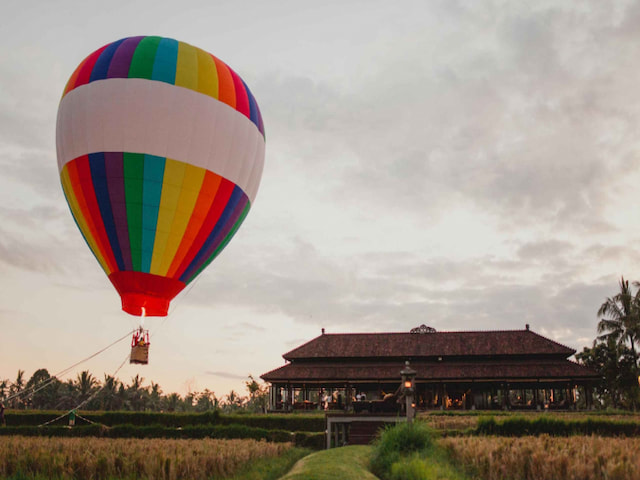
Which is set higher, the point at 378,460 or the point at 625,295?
the point at 625,295

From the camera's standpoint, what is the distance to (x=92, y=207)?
19984 millimetres

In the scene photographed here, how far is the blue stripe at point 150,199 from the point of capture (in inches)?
A: 771

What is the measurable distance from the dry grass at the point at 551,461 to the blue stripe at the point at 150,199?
1271 cm

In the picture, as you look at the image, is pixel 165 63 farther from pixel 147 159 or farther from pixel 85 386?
pixel 85 386

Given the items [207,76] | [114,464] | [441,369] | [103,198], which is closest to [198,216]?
[103,198]

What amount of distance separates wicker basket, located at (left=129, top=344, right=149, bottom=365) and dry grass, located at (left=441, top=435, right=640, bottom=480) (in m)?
12.2

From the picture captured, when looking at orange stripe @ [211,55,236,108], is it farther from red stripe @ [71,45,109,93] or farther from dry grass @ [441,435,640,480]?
dry grass @ [441,435,640,480]

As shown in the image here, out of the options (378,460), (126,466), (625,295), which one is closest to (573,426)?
(378,460)

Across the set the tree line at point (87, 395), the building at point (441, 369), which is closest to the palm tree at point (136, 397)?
the tree line at point (87, 395)

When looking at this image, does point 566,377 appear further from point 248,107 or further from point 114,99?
point 114,99

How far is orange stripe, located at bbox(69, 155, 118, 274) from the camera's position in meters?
19.9

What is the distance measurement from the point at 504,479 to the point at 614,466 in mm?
2135

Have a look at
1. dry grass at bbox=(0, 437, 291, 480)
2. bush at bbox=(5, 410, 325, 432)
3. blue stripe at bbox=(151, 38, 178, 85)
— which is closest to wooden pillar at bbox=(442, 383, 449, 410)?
bush at bbox=(5, 410, 325, 432)

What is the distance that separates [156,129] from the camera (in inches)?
775
